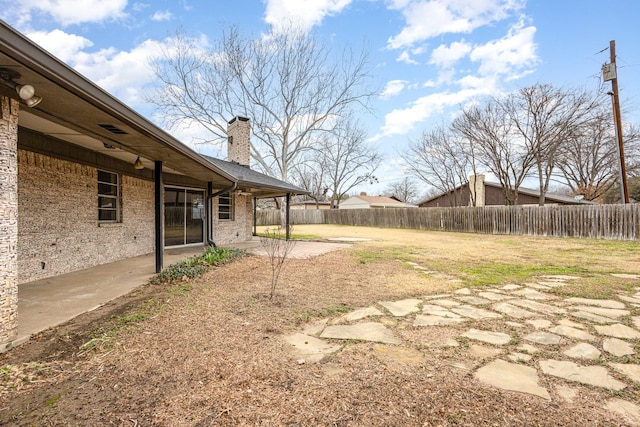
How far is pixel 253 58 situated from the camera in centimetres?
2031

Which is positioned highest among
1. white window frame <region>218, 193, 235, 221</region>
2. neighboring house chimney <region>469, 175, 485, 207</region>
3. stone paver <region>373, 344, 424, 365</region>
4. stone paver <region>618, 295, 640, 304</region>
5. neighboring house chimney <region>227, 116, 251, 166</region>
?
neighboring house chimney <region>227, 116, 251, 166</region>

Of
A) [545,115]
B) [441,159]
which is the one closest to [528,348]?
[545,115]

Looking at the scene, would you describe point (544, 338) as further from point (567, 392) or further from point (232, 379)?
point (232, 379)

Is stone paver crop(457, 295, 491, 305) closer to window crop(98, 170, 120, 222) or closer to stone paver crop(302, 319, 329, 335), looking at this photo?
stone paver crop(302, 319, 329, 335)

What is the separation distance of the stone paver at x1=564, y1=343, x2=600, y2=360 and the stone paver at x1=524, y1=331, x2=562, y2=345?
0.46 ft

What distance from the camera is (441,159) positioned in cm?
2311

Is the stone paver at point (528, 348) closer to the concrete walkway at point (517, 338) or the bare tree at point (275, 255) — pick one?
the concrete walkway at point (517, 338)

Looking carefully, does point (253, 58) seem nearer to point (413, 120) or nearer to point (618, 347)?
point (413, 120)

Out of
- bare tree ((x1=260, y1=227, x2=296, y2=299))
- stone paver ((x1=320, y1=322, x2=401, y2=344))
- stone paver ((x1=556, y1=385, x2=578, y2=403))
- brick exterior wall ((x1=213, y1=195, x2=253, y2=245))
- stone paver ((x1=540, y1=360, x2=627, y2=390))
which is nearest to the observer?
stone paver ((x1=556, y1=385, x2=578, y2=403))

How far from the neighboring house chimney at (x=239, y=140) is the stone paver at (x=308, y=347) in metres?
10.7

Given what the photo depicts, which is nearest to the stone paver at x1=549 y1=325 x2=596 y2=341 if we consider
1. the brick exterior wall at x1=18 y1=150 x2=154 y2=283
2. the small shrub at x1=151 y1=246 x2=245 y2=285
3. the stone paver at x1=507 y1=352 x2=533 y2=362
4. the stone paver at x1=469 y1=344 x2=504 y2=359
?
the stone paver at x1=507 y1=352 x2=533 y2=362

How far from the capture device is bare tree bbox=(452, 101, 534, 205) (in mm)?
17531

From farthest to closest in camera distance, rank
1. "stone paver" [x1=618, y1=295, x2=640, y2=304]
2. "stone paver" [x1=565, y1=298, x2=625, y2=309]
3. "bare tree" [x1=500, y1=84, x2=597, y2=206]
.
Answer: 1. "bare tree" [x1=500, y1=84, x2=597, y2=206]
2. "stone paver" [x1=618, y1=295, x2=640, y2=304]
3. "stone paver" [x1=565, y1=298, x2=625, y2=309]

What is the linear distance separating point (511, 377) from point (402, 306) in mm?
1708
